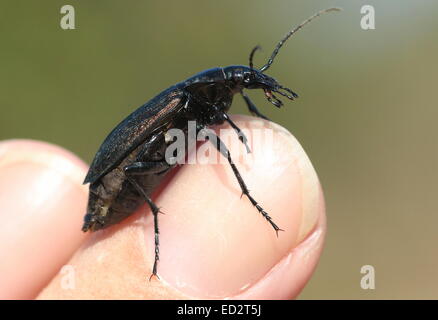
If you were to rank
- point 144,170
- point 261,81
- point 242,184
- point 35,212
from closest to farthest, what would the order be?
1. point 242,184
2. point 144,170
3. point 261,81
4. point 35,212

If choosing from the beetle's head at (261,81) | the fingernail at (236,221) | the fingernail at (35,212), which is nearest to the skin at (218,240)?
the fingernail at (236,221)

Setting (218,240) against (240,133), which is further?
(240,133)

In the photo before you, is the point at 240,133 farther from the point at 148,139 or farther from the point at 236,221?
the point at 148,139

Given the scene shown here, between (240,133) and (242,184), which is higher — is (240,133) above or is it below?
above

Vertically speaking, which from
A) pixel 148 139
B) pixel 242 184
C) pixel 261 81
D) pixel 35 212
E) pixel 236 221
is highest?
pixel 261 81

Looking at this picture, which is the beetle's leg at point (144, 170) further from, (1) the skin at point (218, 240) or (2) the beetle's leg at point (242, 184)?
(2) the beetle's leg at point (242, 184)

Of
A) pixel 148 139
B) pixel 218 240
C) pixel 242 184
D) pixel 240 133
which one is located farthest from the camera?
pixel 148 139

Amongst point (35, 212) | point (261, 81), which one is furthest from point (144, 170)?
point (35, 212)
